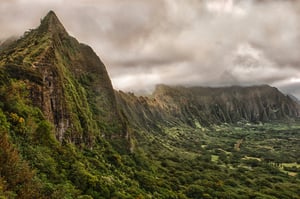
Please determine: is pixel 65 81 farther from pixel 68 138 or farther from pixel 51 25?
pixel 51 25

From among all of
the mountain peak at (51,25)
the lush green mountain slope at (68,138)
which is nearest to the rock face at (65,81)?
the mountain peak at (51,25)

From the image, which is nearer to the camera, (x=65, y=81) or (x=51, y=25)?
(x=65, y=81)

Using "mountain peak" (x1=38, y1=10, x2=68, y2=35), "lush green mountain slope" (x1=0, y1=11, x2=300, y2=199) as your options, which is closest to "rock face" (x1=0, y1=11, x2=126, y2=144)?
"mountain peak" (x1=38, y1=10, x2=68, y2=35)

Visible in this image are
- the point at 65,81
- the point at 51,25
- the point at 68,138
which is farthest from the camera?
the point at 51,25

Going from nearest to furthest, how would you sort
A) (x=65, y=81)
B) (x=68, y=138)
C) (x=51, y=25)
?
(x=68, y=138) → (x=65, y=81) → (x=51, y=25)

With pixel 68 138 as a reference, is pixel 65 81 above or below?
above

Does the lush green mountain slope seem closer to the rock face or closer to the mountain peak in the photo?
the rock face

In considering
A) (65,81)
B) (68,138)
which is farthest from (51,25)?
(68,138)

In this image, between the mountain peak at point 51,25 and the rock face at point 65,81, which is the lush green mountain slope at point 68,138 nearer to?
the rock face at point 65,81

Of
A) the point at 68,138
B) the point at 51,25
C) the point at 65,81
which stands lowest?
the point at 68,138
